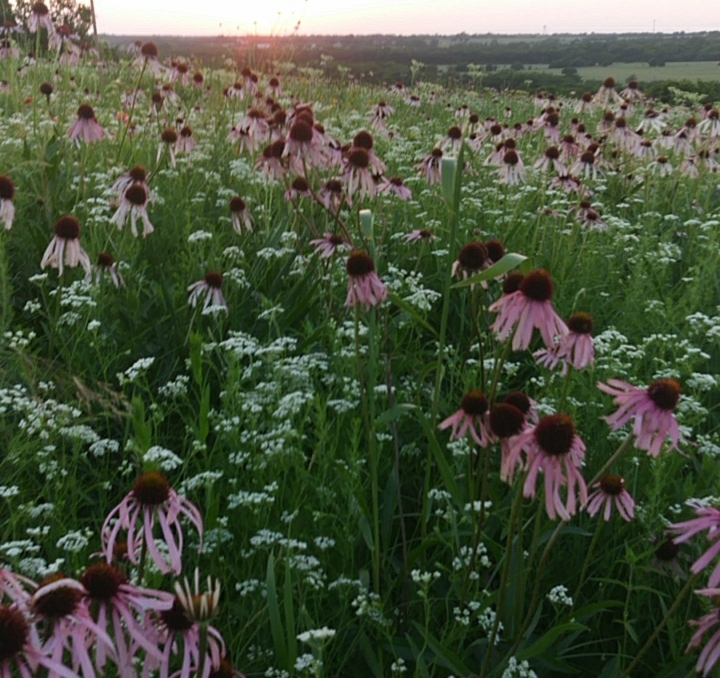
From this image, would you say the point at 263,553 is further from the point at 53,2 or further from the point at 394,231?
the point at 53,2

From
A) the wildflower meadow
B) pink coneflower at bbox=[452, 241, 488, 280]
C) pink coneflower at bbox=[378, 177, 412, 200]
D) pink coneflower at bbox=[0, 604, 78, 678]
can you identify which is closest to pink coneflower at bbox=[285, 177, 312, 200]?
the wildflower meadow

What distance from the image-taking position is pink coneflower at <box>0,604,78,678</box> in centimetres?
71

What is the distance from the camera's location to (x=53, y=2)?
7.65 metres

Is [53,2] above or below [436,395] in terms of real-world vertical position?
above

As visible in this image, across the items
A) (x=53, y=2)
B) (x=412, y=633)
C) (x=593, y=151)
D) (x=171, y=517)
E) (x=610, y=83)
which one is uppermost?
(x=53, y=2)

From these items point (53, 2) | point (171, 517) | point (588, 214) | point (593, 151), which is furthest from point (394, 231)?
point (53, 2)

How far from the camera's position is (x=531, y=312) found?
135cm

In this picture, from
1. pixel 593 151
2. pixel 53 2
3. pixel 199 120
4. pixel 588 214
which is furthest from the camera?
pixel 53 2

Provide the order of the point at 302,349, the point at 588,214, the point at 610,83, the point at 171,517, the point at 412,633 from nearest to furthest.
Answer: the point at 171,517
the point at 412,633
the point at 302,349
the point at 588,214
the point at 610,83

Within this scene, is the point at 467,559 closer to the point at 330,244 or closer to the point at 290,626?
the point at 290,626

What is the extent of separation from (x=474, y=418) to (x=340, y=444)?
2.24 ft

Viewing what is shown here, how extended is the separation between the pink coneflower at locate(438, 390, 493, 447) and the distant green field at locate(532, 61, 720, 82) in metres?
10.8

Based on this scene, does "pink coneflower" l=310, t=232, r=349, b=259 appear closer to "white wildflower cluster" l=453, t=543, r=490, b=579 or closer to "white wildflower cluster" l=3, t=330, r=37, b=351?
"white wildflower cluster" l=3, t=330, r=37, b=351

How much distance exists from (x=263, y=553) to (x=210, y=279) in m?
1.05
